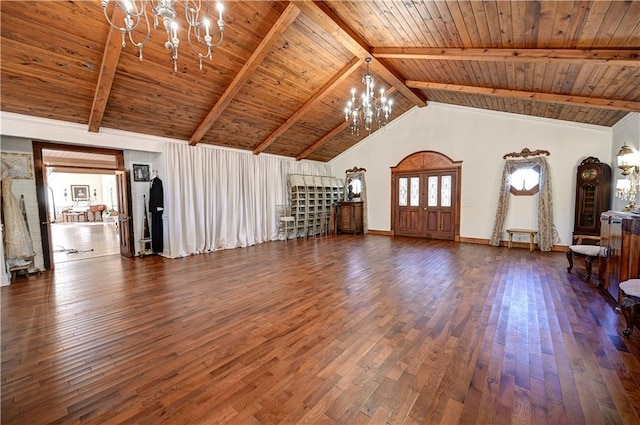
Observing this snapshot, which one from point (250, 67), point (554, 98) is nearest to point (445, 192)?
point (554, 98)

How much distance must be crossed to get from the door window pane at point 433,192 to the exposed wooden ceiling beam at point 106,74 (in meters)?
7.55

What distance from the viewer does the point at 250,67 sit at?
4426 millimetres

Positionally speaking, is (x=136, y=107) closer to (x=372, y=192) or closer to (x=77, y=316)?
(x=77, y=316)

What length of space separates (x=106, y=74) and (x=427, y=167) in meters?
7.55

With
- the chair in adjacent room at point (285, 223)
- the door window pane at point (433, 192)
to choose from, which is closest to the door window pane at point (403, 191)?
the door window pane at point (433, 192)

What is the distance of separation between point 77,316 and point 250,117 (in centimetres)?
473

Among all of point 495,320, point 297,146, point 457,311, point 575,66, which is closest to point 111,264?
point 297,146

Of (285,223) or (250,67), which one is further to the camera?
(285,223)

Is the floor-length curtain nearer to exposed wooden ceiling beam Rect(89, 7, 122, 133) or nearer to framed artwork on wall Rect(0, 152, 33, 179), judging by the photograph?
exposed wooden ceiling beam Rect(89, 7, 122, 133)

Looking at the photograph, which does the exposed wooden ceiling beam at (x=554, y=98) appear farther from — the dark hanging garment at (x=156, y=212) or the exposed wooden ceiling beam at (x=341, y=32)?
the dark hanging garment at (x=156, y=212)

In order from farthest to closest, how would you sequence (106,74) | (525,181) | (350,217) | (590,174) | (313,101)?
(350,217) → (525,181) → (313,101) → (590,174) → (106,74)

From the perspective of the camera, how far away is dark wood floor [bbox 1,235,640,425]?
1674 mm

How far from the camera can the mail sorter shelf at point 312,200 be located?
859 cm

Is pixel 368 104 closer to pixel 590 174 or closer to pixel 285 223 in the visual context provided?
pixel 285 223
